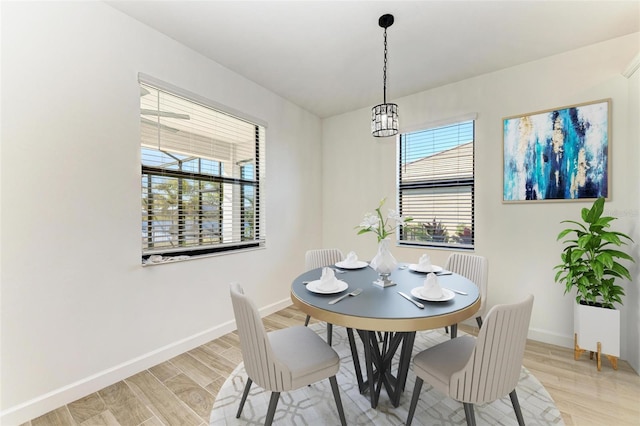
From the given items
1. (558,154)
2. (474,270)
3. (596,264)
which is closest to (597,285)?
(596,264)

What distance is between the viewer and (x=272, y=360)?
1334mm

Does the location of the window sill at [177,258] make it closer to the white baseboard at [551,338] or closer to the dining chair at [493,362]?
the dining chair at [493,362]

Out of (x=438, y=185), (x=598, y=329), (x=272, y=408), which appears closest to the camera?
(x=272, y=408)

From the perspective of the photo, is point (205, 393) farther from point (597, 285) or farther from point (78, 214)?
point (597, 285)

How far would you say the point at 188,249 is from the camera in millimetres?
2566

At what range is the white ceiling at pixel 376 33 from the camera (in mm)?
1996

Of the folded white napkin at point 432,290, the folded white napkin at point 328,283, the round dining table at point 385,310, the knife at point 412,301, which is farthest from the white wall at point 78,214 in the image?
the folded white napkin at point 432,290

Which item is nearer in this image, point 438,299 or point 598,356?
point 438,299

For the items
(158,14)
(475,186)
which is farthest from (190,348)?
(475,186)

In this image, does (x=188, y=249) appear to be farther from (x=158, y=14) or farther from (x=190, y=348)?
(x=158, y=14)

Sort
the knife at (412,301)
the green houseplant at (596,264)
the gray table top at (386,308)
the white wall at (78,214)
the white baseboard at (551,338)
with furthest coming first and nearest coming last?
1. the white baseboard at (551,338)
2. the green houseplant at (596,264)
3. the white wall at (78,214)
4. the knife at (412,301)
5. the gray table top at (386,308)

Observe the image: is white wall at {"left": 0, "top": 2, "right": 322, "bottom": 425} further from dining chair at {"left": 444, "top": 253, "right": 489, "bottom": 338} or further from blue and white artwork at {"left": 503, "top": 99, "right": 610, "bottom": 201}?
blue and white artwork at {"left": 503, "top": 99, "right": 610, "bottom": 201}

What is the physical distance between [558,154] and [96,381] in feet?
14.0

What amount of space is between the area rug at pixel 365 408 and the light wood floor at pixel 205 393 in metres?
0.09
